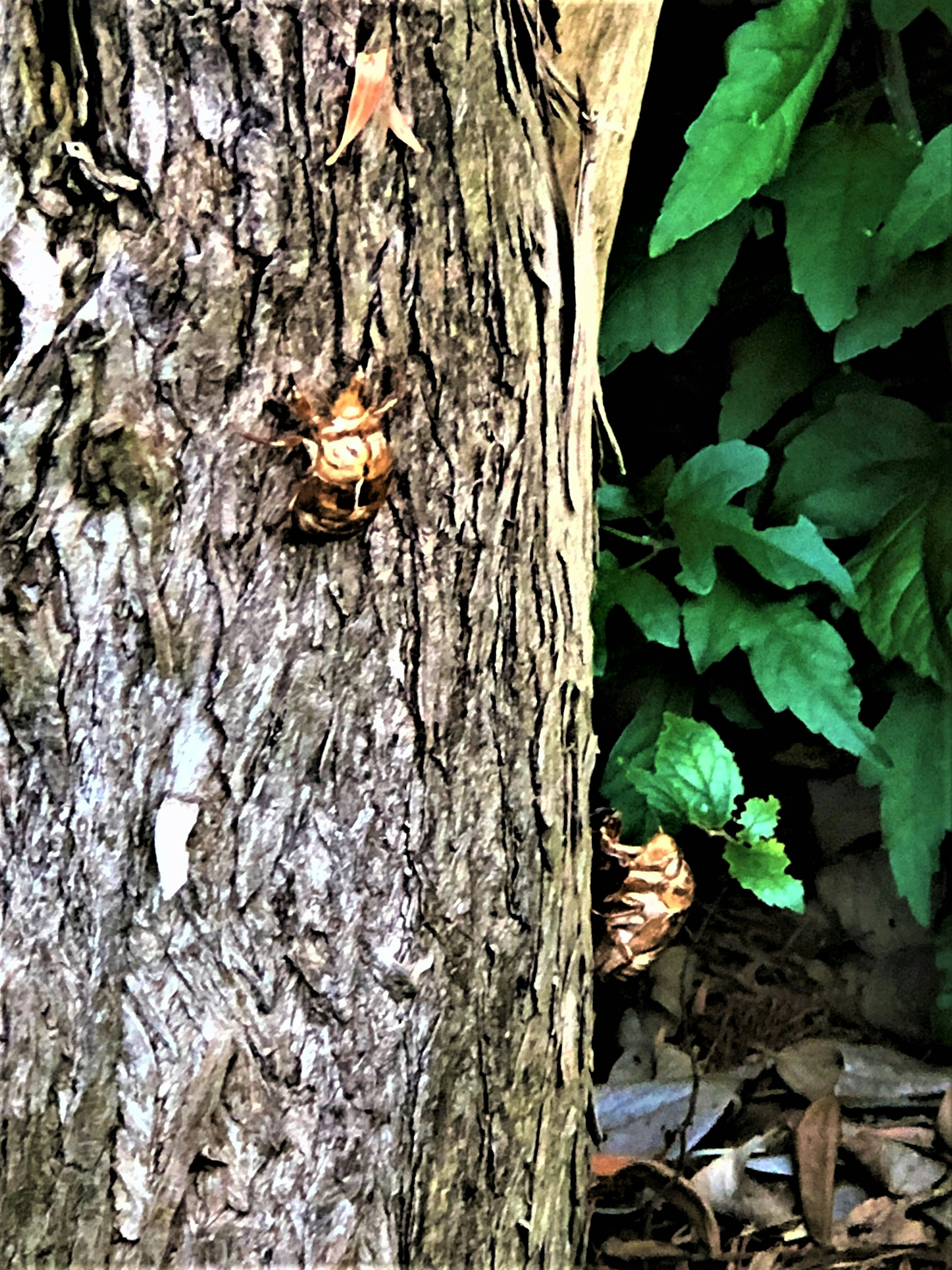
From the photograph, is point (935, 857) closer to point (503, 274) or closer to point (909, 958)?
point (909, 958)

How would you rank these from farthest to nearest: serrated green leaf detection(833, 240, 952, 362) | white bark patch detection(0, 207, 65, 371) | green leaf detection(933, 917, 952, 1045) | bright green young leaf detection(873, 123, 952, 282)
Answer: green leaf detection(933, 917, 952, 1045) < serrated green leaf detection(833, 240, 952, 362) < bright green young leaf detection(873, 123, 952, 282) < white bark patch detection(0, 207, 65, 371)

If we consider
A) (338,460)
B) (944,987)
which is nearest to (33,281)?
(338,460)

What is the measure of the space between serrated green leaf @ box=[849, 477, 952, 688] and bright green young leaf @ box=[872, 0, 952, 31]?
0.33 m

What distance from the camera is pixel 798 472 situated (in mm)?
977

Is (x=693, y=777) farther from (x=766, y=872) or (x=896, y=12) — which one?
(x=896, y=12)

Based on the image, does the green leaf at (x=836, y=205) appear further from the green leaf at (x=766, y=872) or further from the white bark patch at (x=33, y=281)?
the white bark patch at (x=33, y=281)

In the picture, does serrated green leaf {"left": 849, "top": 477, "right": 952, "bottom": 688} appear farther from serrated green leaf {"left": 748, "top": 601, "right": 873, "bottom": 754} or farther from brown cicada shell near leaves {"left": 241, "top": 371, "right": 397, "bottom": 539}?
brown cicada shell near leaves {"left": 241, "top": 371, "right": 397, "bottom": 539}

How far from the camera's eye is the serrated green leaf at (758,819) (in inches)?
35.9

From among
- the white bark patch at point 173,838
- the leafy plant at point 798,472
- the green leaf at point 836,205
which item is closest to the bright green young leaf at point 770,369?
the leafy plant at point 798,472

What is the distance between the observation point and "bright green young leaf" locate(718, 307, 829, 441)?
99 centimetres

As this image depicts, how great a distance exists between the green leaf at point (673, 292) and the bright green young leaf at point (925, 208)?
0.64 feet

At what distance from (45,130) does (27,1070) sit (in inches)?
21.6

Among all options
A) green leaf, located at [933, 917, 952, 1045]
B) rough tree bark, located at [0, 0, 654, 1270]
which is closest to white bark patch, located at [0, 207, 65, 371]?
rough tree bark, located at [0, 0, 654, 1270]

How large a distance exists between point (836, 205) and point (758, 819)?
22.1 inches
